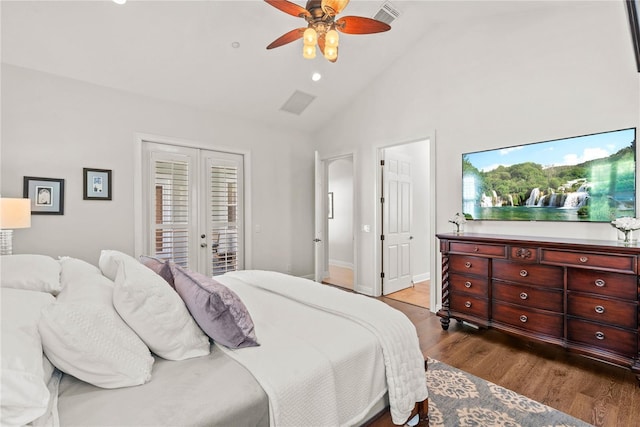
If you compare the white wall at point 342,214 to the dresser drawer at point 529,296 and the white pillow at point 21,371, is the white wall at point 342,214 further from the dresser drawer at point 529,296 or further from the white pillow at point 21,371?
the white pillow at point 21,371

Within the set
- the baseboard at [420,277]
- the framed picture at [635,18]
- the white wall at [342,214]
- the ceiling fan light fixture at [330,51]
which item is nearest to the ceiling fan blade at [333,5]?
the ceiling fan light fixture at [330,51]

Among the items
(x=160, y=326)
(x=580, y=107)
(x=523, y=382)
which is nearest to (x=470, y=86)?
(x=580, y=107)

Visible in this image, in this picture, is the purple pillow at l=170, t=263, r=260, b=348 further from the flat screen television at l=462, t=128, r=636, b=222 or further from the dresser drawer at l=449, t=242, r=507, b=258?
the flat screen television at l=462, t=128, r=636, b=222

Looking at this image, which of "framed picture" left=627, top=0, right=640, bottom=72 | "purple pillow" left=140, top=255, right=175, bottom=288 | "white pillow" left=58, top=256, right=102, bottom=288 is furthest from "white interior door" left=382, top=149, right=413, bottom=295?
"white pillow" left=58, top=256, right=102, bottom=288

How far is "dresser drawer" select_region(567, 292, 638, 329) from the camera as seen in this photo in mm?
2209

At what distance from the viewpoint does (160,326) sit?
1.29 meters

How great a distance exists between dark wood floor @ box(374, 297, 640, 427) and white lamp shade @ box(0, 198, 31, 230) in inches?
126

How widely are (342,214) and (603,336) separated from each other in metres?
5.18

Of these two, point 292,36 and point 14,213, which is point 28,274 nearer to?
point 14,213

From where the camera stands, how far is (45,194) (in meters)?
3.10

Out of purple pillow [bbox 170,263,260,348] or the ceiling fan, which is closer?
purple pillow [bbox 170,263,260,348]

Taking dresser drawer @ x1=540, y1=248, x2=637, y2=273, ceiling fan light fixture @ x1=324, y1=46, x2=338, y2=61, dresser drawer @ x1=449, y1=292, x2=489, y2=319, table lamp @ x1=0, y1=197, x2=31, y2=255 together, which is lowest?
dresser drawer @ x1=449, y1=292, x2=489, y2=319

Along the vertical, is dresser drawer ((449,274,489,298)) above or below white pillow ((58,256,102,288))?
below

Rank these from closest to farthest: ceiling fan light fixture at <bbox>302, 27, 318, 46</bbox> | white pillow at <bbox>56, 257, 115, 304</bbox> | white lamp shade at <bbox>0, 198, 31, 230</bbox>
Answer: white pillow at <bbox>56, 257, 115, 304</bbox>
ceiling fan light fixture at <bbox>302, 27, 318, 46</bbox>
white lamp shade at <bbox>0, 198, 31, 230</bbox>
